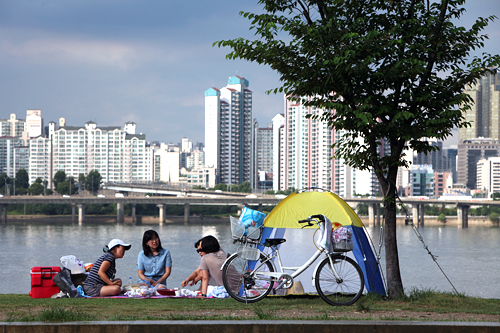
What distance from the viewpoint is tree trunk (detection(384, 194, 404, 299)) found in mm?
9060

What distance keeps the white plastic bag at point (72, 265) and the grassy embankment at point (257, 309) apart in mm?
929

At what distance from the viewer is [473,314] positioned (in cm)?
695

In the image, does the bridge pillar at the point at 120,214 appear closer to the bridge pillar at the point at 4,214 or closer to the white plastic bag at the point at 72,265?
the bridge pillar at the point at 4,214

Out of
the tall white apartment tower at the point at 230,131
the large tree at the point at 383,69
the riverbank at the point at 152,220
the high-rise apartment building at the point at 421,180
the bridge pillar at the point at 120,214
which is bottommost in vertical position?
the riverbank at the point at 152,220

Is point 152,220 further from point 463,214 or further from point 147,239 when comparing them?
point 147,239

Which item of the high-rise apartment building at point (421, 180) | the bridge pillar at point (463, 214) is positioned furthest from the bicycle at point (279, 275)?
the high-rise apartment building at point (421, 180)

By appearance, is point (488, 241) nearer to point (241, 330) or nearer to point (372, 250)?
point (372, 250)

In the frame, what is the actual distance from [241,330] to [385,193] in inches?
188

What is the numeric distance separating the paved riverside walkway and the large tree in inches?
147

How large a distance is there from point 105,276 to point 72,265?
2.79ft

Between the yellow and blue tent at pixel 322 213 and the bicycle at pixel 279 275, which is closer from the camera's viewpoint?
the bicycle at pixel 279 275

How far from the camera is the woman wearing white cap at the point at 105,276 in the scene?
8609mm

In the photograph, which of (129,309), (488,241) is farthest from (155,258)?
(488,241)

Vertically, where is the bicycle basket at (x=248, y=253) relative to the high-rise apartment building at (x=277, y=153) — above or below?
below
